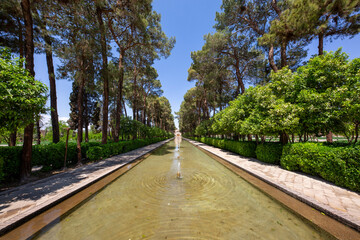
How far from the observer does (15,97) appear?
10.6ft

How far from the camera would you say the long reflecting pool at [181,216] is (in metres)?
2.35

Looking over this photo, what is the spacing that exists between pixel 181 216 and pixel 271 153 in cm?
635

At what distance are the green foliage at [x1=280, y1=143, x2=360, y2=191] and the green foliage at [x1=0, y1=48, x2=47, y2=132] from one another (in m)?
9.15

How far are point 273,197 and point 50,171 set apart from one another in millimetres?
9388

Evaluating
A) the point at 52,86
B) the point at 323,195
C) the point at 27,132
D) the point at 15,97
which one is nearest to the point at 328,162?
the point at 323,195

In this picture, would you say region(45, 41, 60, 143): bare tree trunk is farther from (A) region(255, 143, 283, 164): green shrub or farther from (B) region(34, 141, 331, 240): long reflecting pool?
(A) region(255, 143, 283, 164): green shrub

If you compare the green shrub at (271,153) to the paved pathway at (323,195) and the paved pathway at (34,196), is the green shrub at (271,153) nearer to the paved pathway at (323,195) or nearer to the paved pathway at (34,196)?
the paved pathway at (323,195)

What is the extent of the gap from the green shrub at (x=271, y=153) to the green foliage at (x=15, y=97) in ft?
32.7

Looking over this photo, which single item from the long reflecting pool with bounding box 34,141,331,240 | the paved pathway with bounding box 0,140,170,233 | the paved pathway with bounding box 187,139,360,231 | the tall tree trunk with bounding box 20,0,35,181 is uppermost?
the tall tree trunk with bounding box 20,0,35,181

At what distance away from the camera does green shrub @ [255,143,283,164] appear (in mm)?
6545

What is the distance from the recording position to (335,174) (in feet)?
12.9

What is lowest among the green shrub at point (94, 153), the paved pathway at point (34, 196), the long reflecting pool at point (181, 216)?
the long reflecting pool at point (181, 216)

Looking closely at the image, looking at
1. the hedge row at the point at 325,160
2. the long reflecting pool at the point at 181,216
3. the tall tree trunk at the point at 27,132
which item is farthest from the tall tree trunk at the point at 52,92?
the hedge row at the point at 325,160

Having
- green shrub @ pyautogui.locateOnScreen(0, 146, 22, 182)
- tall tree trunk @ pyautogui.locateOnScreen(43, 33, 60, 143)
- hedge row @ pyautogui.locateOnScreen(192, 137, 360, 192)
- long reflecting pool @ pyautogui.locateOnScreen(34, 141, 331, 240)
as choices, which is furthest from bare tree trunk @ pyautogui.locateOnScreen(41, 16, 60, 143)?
hedge row @ pyautogui.locateOnScreen(192, 137, 360, 192)
